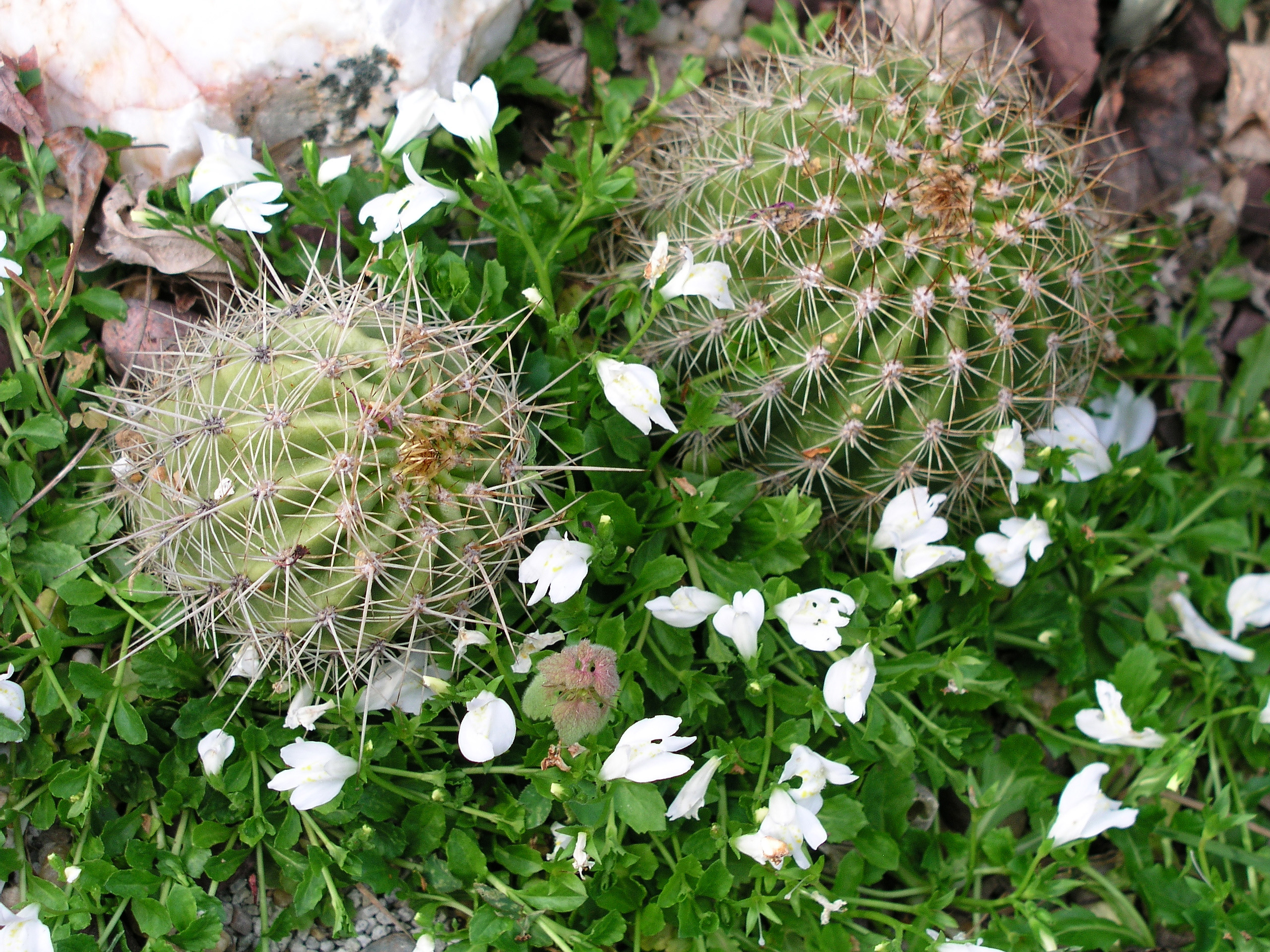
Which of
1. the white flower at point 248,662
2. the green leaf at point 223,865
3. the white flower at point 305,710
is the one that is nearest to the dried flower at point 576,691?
the white flower at point 305,710

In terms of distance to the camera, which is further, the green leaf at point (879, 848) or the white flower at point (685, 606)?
the green leaf at point (879, 848)

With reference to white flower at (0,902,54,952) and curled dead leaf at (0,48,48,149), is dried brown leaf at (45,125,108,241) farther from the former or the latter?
white flower at (0,902,54,952)

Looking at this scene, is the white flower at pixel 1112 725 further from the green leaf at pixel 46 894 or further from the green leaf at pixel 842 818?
the green leaf at pixel 46 894

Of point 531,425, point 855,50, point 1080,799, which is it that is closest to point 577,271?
point 531,425

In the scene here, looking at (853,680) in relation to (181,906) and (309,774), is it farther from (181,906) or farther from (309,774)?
(181,906)

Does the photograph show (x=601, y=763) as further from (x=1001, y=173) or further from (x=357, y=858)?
(x=1001, y=173)
